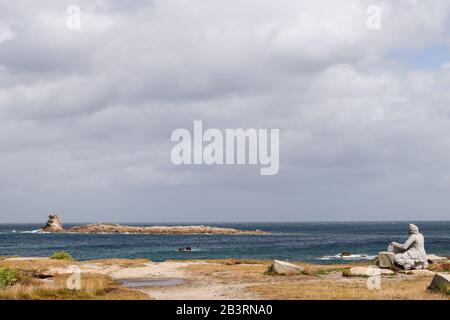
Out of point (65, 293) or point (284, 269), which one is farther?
point (284, 269)

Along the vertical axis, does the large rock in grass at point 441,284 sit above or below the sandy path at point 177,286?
above

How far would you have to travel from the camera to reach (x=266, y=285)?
27.1m

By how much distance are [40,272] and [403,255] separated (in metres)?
22.9

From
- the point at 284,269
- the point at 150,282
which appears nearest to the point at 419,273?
the point at 284,269

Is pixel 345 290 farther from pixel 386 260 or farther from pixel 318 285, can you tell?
pixel 386 260

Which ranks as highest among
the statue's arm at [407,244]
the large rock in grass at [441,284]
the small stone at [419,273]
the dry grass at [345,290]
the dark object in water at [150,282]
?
the statue's arm at [407,244]

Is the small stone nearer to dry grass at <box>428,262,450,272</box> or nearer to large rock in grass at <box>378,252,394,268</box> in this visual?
large rock in grass at <box>378,252,394,268</box>

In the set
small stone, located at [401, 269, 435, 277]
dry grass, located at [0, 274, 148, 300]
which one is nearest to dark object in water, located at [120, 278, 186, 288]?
dry grass, located at [0, 274, 148, 300]

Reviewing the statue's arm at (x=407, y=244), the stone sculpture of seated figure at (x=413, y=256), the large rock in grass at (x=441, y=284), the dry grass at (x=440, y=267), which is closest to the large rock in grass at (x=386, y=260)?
the stone sculpture of seated figure at (x=413, y=256)

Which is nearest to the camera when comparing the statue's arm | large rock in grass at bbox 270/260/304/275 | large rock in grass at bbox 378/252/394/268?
large rock in grass at bbox 270/260/304/275

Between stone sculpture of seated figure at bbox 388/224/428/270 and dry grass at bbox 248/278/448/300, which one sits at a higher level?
stone sculpture of seated figure at bbox 388/224/428/270

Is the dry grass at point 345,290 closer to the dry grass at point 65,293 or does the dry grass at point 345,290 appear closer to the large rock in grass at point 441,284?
the large rock in grass at point 441,284
